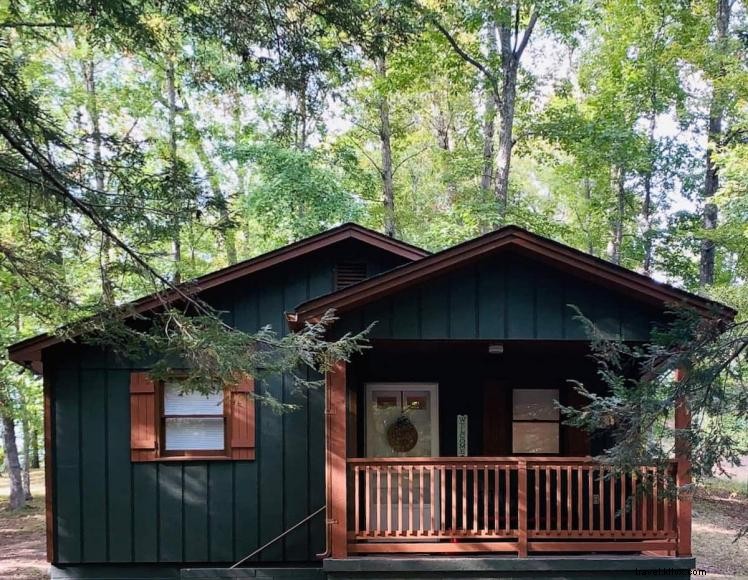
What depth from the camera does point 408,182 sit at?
73.6ft

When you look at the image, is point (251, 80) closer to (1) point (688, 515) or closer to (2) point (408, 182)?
(1) point (688, 515)

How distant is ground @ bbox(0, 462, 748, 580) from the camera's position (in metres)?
8.31

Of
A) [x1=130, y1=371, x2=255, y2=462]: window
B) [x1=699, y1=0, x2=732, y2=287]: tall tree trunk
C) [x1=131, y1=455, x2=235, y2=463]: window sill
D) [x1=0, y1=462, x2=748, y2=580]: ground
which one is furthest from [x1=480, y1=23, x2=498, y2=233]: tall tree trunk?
[x1=131, y1=455, x2=235, y2=463]: window sill

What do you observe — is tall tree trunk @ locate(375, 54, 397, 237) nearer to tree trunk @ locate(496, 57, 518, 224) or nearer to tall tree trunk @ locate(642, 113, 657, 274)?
tree trunk @ locate(496, 57, 518, 224)

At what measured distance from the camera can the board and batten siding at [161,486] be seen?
697 centimetres

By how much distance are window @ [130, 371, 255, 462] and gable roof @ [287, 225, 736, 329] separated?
2051 mm

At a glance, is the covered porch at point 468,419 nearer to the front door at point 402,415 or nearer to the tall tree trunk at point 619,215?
the front door at point 402,415

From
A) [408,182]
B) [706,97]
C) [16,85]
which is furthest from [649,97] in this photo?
[16,85]

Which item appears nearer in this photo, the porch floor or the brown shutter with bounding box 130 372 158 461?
the porch floor

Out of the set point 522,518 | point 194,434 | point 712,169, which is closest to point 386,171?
point 712,169

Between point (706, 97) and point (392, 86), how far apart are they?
823cm

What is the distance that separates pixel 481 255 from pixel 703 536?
7.98 metres

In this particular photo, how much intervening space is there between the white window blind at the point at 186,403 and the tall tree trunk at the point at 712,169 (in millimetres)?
11858

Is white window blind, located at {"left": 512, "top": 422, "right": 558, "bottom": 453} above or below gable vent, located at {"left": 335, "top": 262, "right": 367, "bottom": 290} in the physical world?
below
